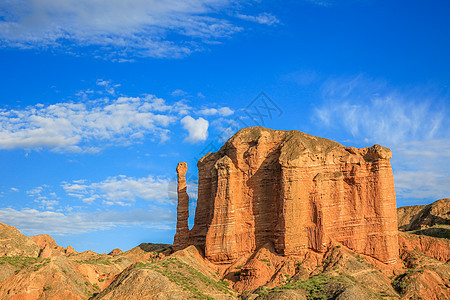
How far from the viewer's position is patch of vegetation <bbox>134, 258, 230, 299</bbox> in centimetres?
5556

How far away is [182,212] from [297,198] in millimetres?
18969

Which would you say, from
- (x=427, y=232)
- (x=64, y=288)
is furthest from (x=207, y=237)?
(x=427, y=232)

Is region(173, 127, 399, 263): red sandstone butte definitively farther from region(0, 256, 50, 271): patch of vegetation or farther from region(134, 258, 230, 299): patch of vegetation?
region(0, 256, 50, 271): patch of vegetation

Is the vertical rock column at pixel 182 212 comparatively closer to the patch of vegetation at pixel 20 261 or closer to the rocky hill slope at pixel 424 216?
the patch of vegetation at pixel 20 261

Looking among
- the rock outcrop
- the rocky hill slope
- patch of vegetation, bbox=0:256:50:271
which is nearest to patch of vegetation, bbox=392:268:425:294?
the rocky hill slope

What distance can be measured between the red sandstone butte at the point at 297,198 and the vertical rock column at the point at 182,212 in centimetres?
344

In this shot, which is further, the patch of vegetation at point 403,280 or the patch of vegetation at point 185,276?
the patch of vegetation at point 403,280

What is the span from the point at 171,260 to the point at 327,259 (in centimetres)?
1965

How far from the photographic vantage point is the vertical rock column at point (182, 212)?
236 ft

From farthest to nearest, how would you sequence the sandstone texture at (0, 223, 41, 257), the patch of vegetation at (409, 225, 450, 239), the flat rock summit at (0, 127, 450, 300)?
1. the patch of vegetation at (409, 225, 450, 239)
2. the sandstone texture at (0, 223, 41, 257)
3. the flat rock summit at (0, 127, 450, 300)

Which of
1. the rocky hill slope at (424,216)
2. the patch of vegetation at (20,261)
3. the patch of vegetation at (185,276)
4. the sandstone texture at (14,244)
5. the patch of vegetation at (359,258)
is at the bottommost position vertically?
the patch of vegetation at (185,276)

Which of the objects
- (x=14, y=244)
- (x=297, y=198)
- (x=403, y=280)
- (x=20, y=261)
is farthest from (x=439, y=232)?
(x=14, y=244)

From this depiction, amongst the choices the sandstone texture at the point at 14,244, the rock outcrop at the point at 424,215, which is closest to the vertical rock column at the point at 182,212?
the sandstone texture at the point at 14,244

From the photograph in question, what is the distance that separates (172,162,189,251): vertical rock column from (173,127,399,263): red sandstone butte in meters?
3.44
